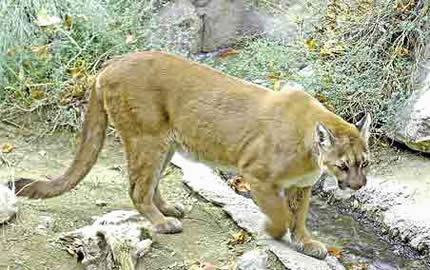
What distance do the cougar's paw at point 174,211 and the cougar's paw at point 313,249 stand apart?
82cm

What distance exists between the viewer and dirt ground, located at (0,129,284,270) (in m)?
4.76

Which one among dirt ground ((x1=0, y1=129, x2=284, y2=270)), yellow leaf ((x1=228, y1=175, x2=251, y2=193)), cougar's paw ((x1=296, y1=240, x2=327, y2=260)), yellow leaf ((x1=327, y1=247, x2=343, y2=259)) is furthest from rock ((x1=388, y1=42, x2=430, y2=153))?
cougar's paw ((x1=296, y1=240, x2=327, y2=260))

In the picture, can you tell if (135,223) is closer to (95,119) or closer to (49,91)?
(95,119)

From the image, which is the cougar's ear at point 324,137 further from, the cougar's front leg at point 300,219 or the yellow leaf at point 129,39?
the yellow leaf at point 129,39

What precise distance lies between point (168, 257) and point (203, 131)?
783mm

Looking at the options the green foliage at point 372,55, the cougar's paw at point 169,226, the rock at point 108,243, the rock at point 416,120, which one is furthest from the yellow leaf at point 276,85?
the rock at point 108,243

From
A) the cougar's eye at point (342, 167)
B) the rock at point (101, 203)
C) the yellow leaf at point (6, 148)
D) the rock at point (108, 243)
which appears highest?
the cougar's eye at point (342, 167)

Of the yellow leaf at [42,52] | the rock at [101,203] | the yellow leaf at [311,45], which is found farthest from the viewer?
the yellow leaf at [311,45]

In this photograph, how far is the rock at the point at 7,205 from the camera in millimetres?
4887

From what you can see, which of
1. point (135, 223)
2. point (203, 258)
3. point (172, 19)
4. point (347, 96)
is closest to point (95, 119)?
point (135, 223)

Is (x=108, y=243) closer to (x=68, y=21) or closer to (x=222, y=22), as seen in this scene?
(x=68, y=21)

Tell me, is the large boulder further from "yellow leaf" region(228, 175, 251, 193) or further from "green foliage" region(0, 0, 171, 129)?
"yellow leaf" region(228, 175, 251, 193)

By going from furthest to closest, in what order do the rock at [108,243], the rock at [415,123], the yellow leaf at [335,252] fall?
the rock at [415,123], the yellow leaf at [335,252], the rock at [108,243]

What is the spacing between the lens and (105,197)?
5.71m
